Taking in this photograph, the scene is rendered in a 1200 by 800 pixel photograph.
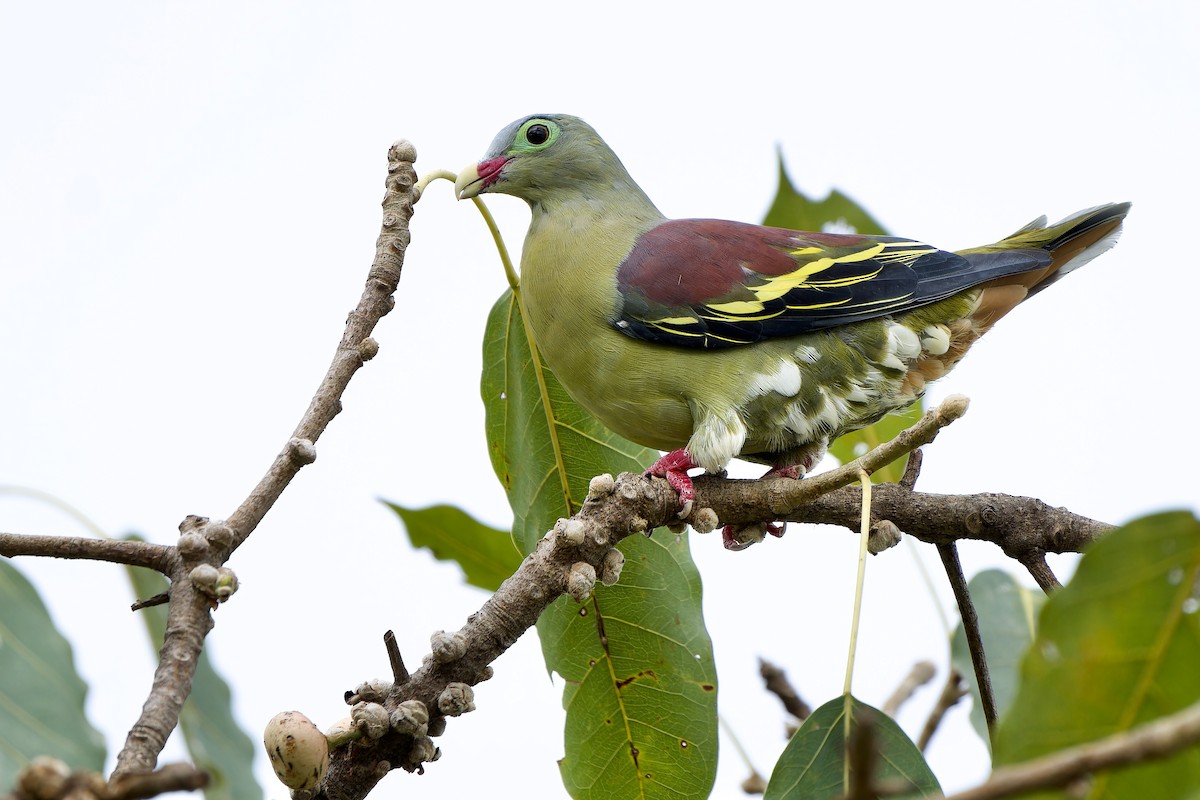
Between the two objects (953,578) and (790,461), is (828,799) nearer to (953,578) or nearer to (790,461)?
(953,578)

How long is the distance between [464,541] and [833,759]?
1.52 m

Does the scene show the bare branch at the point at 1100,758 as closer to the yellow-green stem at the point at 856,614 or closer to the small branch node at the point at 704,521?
the yellow-green stem at the point at 856,614

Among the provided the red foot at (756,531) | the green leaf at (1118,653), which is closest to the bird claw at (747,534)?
the red foot at (756,531)

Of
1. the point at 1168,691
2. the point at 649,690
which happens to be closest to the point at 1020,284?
the point at 649,690

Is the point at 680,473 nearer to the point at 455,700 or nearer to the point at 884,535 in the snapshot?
the point at 884,535

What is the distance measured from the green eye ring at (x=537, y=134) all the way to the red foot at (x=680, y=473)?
43.9 inches

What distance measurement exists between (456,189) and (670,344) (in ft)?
2.28

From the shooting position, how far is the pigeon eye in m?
3.31

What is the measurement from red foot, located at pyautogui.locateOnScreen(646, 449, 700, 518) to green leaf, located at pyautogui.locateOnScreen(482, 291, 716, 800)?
19 centimetres

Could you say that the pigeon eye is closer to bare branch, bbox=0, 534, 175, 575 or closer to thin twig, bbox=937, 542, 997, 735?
thin twig, bbox=937, 542, 997, 735

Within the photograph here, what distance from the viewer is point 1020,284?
10.2 feet

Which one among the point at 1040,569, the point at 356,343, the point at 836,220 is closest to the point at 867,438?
the point at 836,220

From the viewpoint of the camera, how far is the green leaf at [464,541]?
3.20 m

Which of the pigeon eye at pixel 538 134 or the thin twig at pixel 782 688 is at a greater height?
the pigeon eye at pixel 538 134
